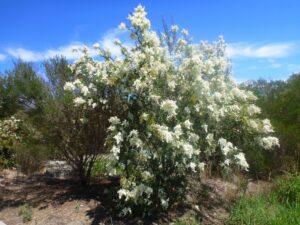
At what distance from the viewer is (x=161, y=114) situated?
7.82m

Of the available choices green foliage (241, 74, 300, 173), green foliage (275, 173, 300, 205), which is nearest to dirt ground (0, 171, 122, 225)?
green foliage (275, 173, 300, 205)

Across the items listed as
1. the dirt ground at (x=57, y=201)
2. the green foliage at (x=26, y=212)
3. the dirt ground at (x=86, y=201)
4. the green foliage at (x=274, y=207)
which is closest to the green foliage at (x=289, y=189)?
the green foliage at (x=274, y=207)

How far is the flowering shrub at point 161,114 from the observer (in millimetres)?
7609

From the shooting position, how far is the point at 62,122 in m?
8.95

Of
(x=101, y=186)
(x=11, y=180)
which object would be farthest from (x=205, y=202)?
(x=11, y=180)

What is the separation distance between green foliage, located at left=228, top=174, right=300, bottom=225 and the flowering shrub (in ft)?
2.58

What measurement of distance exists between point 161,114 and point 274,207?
2678mm

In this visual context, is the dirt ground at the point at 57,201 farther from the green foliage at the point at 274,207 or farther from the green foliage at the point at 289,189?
the green foliage at the point at 289,189

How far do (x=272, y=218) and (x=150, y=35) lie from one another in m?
3.69

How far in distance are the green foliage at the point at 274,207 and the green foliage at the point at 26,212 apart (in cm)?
351

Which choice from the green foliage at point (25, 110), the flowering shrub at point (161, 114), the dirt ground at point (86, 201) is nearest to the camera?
the flowering shrub at point (161, 114)

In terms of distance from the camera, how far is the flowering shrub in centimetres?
761

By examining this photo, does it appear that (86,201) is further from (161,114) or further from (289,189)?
(289,189)

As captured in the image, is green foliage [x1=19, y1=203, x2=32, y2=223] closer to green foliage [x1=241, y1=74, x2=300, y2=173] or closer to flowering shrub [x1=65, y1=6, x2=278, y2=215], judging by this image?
flowering shrub [x1=65, y1=6, x2=278, y2=215]
